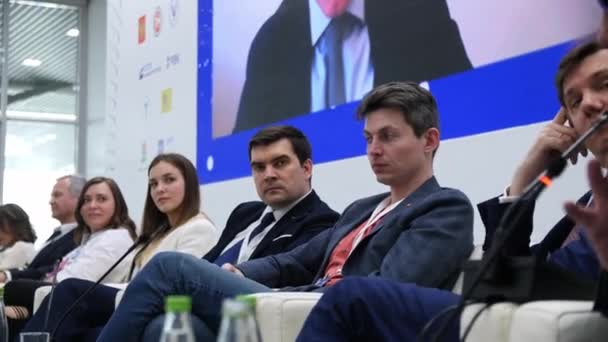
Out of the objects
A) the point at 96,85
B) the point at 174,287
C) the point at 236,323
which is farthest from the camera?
the point at 96,85

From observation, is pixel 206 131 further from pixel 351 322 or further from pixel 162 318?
pixel 351 322

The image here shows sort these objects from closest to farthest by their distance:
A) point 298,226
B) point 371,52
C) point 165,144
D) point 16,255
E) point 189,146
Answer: point 298,226 → point 371,52 → point 189,146 → point 165,144 → point 16,255

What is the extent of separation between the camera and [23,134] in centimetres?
921

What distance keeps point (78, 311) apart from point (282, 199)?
85cm

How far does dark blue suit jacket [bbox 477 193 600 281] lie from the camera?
1.84 meters

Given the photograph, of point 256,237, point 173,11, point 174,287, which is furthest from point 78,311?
point 173,11

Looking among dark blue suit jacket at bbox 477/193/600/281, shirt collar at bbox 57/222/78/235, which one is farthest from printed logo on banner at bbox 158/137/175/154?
dark blue suit jacket at bbox 477/193/600/281

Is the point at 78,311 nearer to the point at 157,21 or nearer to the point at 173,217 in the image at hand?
the point at 173,217

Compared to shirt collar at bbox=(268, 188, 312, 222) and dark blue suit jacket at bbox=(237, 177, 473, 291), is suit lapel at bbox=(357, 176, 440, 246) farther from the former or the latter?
shirt collar at bbox=(268, 188, 312, 222)

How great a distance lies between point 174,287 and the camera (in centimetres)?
231

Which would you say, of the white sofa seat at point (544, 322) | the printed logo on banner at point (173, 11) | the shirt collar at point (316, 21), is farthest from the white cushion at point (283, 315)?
the printed logo on banner at point (173, 11)

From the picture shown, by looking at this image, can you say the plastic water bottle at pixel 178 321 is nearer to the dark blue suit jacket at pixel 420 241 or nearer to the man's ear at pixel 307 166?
the dark blue suit jacket at pixel 420 241

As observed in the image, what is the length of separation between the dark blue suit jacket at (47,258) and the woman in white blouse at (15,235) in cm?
73

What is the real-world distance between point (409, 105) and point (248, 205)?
1214 millimetres
